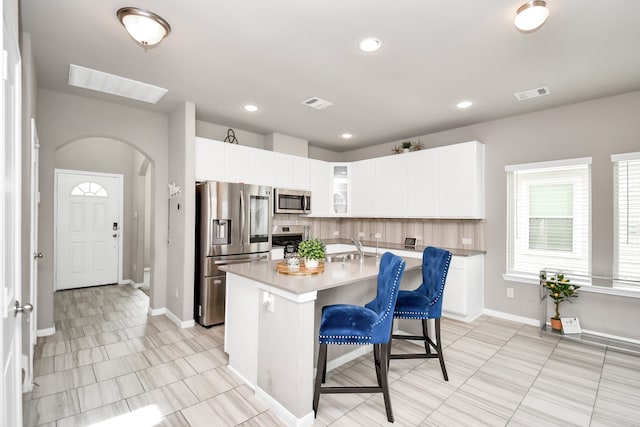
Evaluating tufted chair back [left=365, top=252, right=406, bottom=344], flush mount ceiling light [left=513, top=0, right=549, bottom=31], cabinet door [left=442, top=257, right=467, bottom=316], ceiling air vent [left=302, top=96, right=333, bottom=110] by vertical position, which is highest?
ceiling air vent [left=302, top=96, right=333, bottom=110]

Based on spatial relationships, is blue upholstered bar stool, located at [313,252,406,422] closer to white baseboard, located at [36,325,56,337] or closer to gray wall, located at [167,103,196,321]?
gray wall, located at [167,103,196,321]

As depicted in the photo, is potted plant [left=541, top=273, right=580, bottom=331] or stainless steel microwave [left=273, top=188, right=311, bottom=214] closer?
potted plant [left=541, top=273, right=580, bottom=331]

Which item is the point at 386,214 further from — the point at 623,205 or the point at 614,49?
the point at 614,49

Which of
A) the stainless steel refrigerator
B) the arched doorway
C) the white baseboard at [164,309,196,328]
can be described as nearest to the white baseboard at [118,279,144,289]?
the arched doorway

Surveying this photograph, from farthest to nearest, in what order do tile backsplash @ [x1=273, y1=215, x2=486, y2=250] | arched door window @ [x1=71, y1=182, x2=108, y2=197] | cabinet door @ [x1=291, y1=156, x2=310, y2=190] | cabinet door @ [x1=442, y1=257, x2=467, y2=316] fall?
arched door window @ [x1=71, y1=182, x2=108, y2=197]
cabinet door @ [x1=291, y1=156, x2=310, y2=190]
tile backsplash @ [x1=273, y1=215, x2=486, y2=250]
cabinet door @ [x1=442, y1=257, x2=467, y2=316]

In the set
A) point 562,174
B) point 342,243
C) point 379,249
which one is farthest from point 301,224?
point 562,174

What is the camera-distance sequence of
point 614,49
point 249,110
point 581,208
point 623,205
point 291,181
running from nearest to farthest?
point 614,49 < point 623,205 < point 581,208 < point 249,110 < point 291,181

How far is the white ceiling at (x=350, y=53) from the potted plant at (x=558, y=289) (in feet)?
6.78

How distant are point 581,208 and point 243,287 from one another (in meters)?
3.94

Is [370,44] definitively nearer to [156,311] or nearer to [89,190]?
[156,311]

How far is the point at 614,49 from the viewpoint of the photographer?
2482 mm

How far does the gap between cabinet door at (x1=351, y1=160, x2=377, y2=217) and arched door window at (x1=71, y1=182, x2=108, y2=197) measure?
4.68 meters

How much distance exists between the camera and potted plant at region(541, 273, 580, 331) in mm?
3547

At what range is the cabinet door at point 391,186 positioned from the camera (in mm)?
4984
